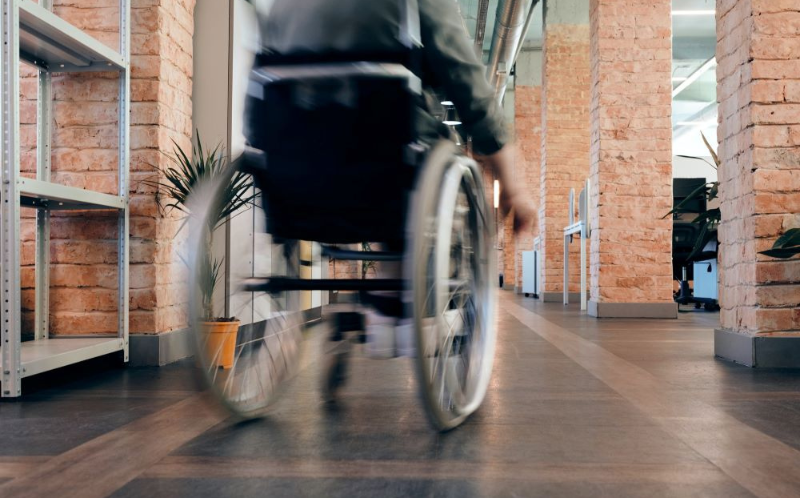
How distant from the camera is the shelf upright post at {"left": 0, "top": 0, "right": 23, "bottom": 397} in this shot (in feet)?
6.45

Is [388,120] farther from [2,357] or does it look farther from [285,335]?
[2,357]

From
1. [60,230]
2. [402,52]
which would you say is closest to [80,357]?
[60,230]

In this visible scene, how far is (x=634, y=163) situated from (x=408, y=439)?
14.7 ft

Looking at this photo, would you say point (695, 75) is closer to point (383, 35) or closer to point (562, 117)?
point (562, 117)

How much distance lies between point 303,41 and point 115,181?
1602mm

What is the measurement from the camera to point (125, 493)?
3.86 feet

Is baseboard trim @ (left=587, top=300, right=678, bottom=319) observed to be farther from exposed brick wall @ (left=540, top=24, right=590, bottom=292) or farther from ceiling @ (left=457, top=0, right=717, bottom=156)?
ceiling @ (left=457, top=0, right=717, bottom=156)

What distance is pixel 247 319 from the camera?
2.10 m

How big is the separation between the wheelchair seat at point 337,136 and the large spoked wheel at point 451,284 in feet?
0.41

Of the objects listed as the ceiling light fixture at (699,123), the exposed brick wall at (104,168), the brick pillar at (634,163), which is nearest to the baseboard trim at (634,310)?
the brick pillar at (634,163)

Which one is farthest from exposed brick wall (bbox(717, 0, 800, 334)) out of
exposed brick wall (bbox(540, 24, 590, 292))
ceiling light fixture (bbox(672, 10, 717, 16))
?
ceiling light fixture (bbox(672, 10, 717, 16))

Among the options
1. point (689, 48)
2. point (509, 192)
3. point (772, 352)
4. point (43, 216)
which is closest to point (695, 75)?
point (689, 48)

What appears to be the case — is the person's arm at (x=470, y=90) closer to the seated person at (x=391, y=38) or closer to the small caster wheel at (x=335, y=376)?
the seated person at (x=391, y=38)

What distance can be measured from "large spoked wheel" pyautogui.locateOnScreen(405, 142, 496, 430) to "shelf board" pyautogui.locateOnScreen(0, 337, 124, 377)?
129 cm
